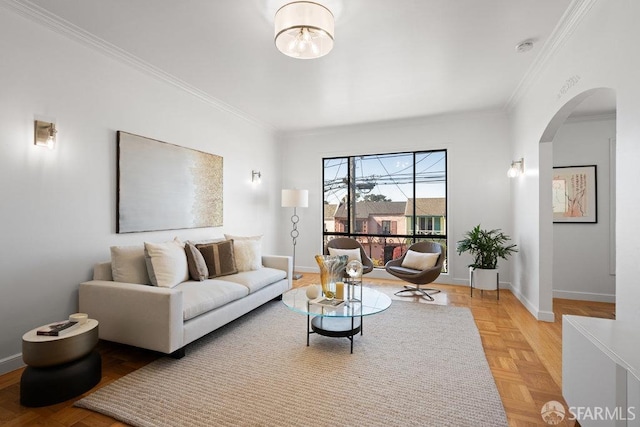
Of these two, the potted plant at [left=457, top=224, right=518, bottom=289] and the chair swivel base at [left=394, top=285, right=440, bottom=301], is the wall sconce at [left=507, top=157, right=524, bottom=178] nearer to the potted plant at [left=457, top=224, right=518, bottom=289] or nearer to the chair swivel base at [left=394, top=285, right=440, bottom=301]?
the potted plant at [left=457, top=224, right=518, bottom=289]

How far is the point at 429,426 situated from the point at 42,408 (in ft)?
7.74

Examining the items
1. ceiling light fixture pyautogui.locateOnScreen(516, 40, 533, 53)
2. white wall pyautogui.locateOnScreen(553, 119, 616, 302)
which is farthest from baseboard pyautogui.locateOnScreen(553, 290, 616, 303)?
ceiling light fixture pyautogui.locateOnScreen(516, 40, 533, 53)

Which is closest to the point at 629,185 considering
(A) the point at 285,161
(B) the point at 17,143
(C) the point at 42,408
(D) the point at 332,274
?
(D) the point at 332,274

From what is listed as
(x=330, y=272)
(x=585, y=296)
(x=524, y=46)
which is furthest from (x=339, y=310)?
(x=585, y=296)

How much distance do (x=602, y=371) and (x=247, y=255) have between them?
3.35 m

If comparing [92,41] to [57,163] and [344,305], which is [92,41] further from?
[344,305]

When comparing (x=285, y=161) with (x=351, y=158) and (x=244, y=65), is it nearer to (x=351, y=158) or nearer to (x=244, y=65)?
(x=351, y=158)

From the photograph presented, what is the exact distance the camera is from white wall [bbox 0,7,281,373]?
7.57 feet

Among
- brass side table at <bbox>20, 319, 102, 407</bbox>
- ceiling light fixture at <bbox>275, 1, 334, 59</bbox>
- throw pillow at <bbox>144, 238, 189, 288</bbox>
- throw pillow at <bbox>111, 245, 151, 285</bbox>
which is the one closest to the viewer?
brass side table at <bbox>20, 319, 102, 407</bbox>

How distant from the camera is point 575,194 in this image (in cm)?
430

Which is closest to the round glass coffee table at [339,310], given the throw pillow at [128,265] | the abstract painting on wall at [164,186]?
the throw pillow at [128,265]

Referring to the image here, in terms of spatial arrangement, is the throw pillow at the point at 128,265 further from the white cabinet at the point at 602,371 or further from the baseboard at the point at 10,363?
the white cabinet at the point at 602,371

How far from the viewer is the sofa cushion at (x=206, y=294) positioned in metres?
2.58

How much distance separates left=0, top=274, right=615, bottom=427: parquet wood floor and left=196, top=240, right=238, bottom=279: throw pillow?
107 cm
